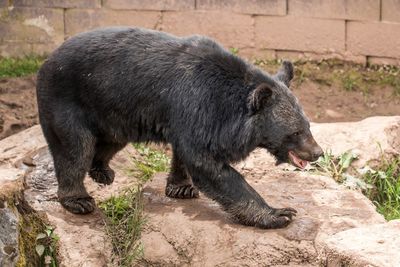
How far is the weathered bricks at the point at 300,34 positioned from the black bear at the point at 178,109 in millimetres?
3837

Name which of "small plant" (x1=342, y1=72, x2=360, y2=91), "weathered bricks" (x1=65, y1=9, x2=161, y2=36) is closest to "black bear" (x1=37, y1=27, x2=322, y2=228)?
"weathered bricks" (x1=65, y1=9, x2=161, y2=36)

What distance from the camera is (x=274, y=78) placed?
6.08 meters

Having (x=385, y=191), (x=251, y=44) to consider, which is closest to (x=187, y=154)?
(x=385, y=191)

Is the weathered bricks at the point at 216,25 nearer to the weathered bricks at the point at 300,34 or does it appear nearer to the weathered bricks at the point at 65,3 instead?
the weathered bricks at the point at 300,34

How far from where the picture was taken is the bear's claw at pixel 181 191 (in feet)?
21.3

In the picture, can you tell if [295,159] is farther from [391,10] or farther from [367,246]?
[391,10]

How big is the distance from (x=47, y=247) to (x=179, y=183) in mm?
1078

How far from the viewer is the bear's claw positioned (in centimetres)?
650

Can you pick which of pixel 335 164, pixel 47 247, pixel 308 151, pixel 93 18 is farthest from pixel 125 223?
pixel 93 18

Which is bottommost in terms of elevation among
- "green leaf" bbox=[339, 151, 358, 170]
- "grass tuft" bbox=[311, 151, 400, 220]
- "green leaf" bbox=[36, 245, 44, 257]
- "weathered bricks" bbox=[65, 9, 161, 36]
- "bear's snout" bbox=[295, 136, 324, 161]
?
"green leaf" bbox=[36, 245, 44, 257]

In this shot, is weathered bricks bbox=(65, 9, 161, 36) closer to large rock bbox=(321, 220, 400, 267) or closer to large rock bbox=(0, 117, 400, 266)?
large rock bbox=(0, 117, 400, 266)

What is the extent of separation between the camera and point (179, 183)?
21.4ft

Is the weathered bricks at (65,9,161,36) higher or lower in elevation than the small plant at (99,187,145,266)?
higher

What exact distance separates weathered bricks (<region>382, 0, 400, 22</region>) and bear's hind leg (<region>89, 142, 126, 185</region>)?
4.48m
